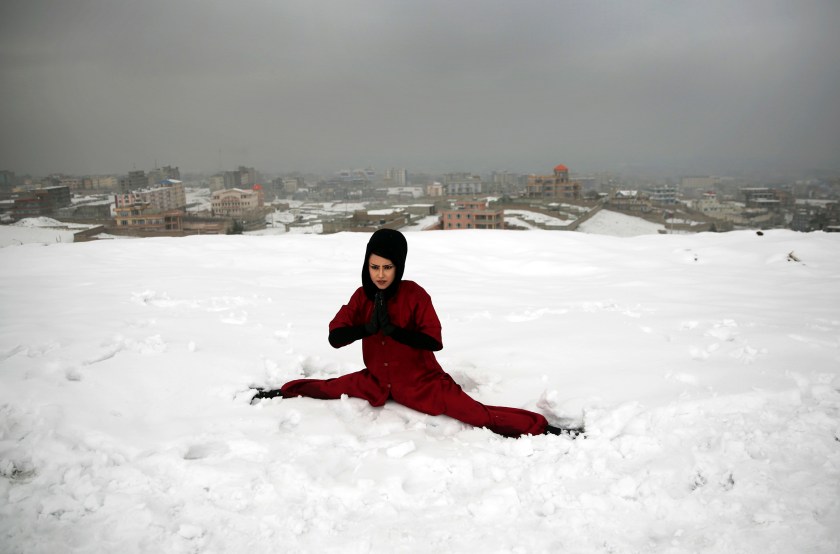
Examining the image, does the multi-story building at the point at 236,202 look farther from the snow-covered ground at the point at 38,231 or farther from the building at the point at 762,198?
the building at the point at 762,198

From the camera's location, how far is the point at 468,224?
704 inches

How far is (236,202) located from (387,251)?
1673 cm

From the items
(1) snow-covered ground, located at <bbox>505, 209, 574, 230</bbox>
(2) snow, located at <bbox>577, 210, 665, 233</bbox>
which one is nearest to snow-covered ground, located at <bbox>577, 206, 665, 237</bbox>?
(2) snow, located at <bbox>577, 210, 665, 233</bbox>

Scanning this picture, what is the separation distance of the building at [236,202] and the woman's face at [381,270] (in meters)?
14.8

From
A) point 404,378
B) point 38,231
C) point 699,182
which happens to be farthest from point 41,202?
point 699,182

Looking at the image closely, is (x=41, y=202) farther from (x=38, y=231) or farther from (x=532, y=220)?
(x=532, y=220)

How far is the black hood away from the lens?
2223 mm

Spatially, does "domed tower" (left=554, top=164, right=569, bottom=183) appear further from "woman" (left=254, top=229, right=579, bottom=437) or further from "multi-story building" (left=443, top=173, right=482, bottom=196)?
"woman" (left=254, top=229, right=579, bottom=437)

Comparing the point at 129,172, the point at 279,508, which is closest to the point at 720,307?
the point at 279,508

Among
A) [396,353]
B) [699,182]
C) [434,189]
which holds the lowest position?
[396,353]

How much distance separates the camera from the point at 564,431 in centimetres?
209

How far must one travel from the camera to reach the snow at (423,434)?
4.80 feet

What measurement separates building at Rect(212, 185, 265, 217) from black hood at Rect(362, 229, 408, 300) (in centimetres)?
1478

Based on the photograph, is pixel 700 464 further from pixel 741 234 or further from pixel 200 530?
pixel 741 234
